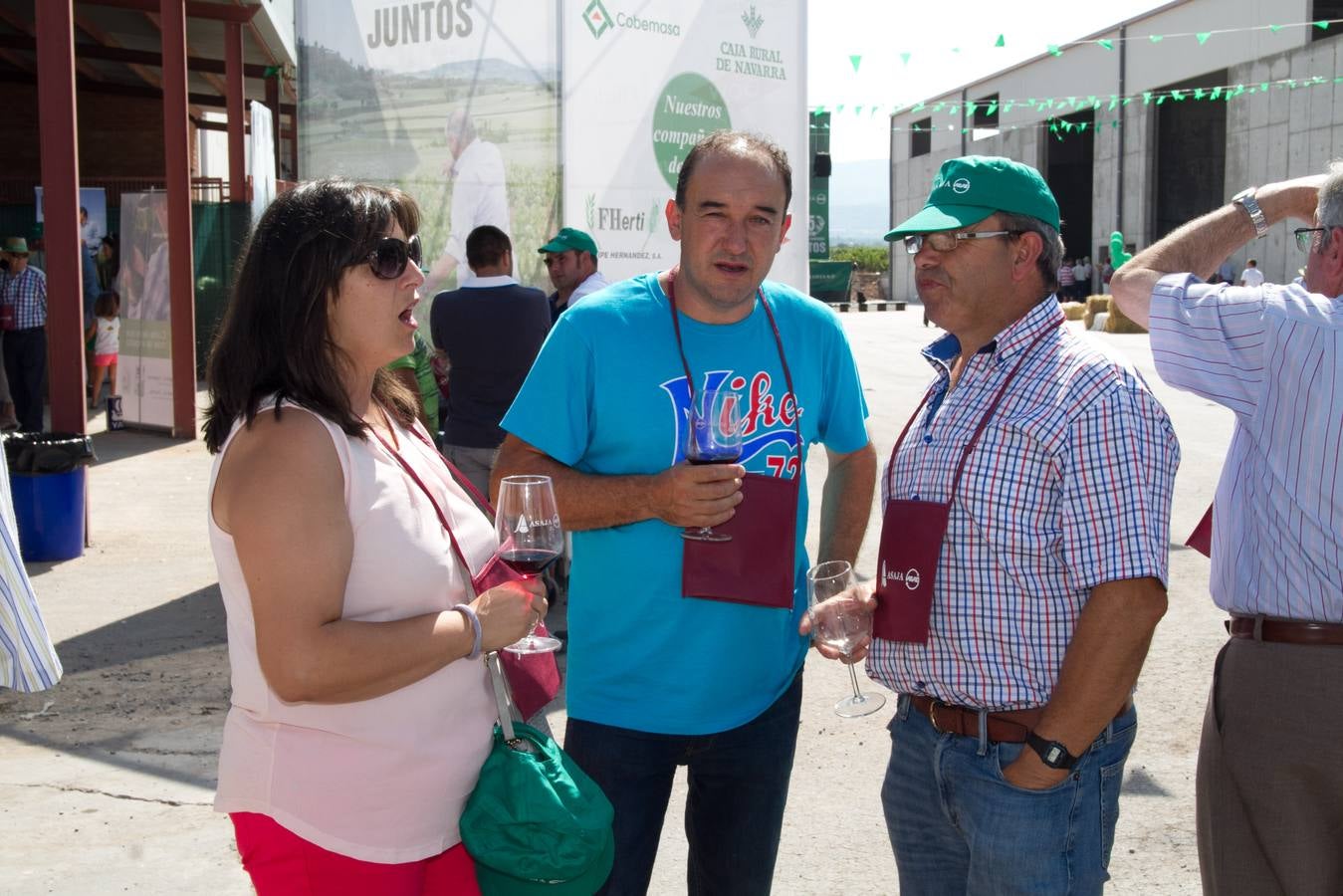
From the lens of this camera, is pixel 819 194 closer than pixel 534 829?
No

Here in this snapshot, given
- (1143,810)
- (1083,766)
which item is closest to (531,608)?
(1083,766)

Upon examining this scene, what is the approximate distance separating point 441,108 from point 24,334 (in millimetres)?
9370

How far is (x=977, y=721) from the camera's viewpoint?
2.49 m

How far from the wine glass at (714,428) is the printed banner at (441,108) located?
476 cm

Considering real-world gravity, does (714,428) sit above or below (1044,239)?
below

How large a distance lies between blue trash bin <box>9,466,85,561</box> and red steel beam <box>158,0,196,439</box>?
5.96 meters

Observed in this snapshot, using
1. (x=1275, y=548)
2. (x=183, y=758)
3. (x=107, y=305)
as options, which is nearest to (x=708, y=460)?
(x=1275, y=548)

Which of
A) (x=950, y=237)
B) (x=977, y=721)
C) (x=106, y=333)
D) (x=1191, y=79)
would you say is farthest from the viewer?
(x=1191, y=79)

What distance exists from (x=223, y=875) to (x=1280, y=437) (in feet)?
11.1

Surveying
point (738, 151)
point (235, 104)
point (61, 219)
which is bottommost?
point (738, 151)

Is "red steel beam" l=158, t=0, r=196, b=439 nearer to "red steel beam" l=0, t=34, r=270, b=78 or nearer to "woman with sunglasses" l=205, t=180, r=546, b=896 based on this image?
"red steel beam" l=0, t=34, r=270, b=78

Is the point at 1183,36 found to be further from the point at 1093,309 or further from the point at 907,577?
the point at 907,577

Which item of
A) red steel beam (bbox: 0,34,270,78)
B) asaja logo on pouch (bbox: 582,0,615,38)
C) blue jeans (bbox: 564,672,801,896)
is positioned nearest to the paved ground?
blue jeans (bbox: 564,672,801,896)

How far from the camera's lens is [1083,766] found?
2434 mm
